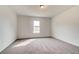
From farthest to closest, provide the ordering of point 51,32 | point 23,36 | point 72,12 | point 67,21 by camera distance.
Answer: point 51,32
point 23,36
point 67,21
point 72,12

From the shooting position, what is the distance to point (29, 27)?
7.58 meters

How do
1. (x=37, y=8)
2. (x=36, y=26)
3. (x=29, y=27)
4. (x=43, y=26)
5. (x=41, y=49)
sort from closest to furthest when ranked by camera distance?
1. (x=41, y=49)
2. (x=37, y=8)
3. (x=29, y=27)
4. (x=36, y=26)
5. (x=43, y=26)

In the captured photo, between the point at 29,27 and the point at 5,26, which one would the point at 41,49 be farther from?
the point at 29,27

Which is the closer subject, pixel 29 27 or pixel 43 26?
pixel 29 27

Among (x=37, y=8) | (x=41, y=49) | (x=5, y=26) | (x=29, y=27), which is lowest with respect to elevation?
(x=41, y=49)

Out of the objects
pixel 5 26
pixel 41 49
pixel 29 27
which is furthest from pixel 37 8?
pixel 29 27

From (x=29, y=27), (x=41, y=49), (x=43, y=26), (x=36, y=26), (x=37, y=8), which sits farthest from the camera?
(x=43, y=26)

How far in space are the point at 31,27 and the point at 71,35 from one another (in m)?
4.00

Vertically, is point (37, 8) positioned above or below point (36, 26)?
above

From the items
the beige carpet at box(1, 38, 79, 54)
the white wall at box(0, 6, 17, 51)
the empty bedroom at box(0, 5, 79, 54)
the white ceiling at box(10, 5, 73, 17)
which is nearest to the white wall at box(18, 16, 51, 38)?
the empty bedroom at box(0, 5, 79, 54)

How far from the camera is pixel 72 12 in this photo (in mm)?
4645
